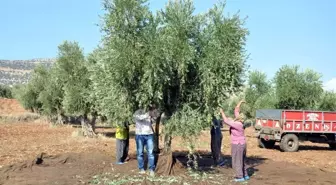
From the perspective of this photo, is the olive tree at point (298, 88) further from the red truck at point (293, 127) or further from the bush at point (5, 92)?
the bush at point (5, 92)

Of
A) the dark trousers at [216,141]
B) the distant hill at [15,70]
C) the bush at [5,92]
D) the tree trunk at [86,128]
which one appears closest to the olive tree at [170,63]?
the dark trousers at [216,141]

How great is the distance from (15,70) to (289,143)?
132 metres

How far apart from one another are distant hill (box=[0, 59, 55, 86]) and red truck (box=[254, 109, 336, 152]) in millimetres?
110987

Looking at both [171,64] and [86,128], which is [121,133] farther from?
[86,128]

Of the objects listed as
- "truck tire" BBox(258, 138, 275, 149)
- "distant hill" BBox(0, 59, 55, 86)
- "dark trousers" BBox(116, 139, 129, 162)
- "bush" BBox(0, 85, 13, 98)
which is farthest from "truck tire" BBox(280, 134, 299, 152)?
"distant hill" BBox(0, 59, 55, 86)

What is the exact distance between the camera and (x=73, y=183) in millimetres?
11062

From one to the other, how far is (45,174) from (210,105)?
17.2ft

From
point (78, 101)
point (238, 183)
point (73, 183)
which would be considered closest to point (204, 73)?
point (238, 183)

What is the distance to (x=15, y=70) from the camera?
5546 inches

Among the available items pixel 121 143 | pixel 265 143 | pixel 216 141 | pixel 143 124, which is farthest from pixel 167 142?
pixel 265 143

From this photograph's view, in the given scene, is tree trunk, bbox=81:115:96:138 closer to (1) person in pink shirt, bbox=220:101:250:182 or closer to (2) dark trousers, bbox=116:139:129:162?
(2) dark trousers, bbox=116:139:129:162

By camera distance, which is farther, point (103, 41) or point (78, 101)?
point (78, 101)

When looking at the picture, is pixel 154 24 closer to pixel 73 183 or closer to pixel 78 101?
pixel 73 183

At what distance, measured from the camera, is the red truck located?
22719 millimetres
